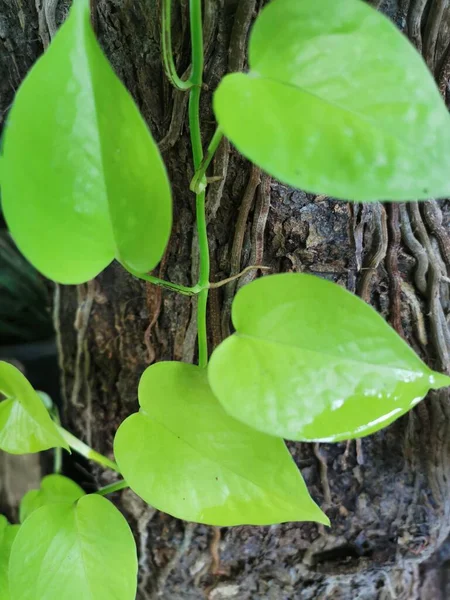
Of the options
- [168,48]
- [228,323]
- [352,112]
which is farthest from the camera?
[228,323]

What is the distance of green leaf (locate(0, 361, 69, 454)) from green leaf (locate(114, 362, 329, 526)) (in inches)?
3.4

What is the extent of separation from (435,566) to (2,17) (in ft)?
2.96

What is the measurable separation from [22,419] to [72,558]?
0.14m

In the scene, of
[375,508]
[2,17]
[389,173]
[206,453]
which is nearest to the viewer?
[389,173]

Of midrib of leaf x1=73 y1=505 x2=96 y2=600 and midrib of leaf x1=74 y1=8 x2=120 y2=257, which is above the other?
midrib of leaf x1=74 y1=8 x2=120 y2=257

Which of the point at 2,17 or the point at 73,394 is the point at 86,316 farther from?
the point at 2,17

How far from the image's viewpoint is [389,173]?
0.26m

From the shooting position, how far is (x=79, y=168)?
30cm

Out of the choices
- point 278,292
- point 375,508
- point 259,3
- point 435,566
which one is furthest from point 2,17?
point 435,566

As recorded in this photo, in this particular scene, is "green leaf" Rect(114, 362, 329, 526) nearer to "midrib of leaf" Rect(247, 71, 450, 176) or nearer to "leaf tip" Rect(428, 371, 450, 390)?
"leaf tip" Rect(428, 371, 450, 390)

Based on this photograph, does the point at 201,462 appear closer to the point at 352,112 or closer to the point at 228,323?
the point at 228,323

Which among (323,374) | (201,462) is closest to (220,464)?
(201,462)

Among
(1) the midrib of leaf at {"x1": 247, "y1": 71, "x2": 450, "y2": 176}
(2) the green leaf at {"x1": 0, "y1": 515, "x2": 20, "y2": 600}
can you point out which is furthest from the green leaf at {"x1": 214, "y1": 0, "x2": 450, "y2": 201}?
(2) the green leaf at {"x1": 0, "y1": 515, "x2": 20, "y2": 600}

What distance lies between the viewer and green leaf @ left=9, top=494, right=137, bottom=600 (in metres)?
0.43
